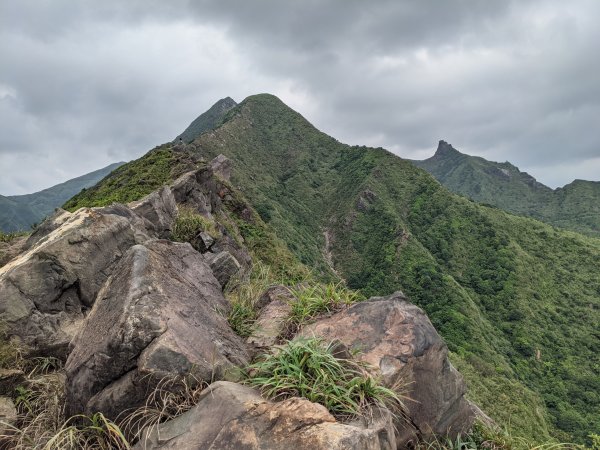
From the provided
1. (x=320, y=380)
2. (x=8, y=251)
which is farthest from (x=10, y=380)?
(x=8, y=251)

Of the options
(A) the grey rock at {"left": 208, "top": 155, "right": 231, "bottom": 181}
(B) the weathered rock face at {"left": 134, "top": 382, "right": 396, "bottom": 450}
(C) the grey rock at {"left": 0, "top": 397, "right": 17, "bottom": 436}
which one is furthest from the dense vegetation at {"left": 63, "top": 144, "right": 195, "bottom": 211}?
(A) the grey rock at {"left": 208, "top": 155, "right": 231, "bottom": 181}

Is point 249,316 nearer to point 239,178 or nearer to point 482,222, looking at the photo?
point 239,178

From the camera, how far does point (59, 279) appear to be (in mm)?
7156

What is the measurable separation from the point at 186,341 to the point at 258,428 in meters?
1.57

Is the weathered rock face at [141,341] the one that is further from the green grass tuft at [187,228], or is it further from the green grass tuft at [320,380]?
the green grass tuft at [187,228]

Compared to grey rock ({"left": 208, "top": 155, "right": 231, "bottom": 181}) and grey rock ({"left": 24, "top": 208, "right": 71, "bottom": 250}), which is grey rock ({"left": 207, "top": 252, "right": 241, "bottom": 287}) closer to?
grey rock ({"left": 24, "top": 208, "right": 71, "bottom": 250})

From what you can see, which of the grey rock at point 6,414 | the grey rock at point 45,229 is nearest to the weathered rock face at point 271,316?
the grey rock at point 6,414

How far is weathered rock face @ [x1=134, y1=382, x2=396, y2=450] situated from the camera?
11.6 ft

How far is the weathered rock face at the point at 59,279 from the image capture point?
648 cm

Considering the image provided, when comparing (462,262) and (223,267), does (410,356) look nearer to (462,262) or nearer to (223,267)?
(223,267)

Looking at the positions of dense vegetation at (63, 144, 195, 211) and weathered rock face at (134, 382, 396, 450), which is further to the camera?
dense vegetation at (63, 144, 195, 211)

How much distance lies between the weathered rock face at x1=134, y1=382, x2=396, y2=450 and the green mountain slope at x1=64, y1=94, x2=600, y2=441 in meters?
27.7

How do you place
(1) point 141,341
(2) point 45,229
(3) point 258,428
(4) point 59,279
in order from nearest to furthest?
(3) point 258,428 < (1) point 141,341 < (4) point 59,279 < (2) point 45,229

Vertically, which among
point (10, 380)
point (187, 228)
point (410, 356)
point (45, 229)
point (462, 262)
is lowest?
point (462, 262)
